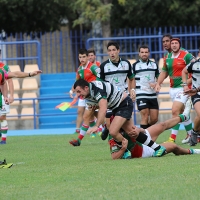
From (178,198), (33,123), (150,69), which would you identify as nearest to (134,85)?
(150,69)

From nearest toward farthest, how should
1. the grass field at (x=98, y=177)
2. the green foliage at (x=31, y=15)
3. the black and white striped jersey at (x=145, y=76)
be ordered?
the grass field at (x=98, y=177) → the black and white striped jersey at (x=145, y=76) → the green foliage at (x=31, y=15)

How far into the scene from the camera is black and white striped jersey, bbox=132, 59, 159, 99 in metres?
17.4

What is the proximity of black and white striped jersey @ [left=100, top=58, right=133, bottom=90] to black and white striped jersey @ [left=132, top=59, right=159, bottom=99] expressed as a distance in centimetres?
122

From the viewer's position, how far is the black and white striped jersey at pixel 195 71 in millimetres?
14719

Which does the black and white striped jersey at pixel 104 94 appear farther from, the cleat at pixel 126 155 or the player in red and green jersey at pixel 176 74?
the player in red and green jersey at pixel 176 74

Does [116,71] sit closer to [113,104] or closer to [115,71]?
[115,71]

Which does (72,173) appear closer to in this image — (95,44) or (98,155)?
(98,155)

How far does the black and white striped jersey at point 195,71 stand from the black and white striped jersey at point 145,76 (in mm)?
2527

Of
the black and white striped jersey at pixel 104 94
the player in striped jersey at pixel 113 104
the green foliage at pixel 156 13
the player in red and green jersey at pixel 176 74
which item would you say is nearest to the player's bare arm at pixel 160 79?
the player in red and green jersey at pixel 176 74

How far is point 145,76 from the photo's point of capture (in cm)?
1745

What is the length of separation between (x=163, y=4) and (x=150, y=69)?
61.9ft

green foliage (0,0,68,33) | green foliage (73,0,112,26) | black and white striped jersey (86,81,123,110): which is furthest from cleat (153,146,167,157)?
green foliage (0,0,68,33)

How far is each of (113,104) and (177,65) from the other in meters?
4.19

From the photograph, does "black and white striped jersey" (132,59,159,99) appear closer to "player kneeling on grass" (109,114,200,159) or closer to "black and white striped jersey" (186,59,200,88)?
"black and white striped jersey" (186,59,200,88)
